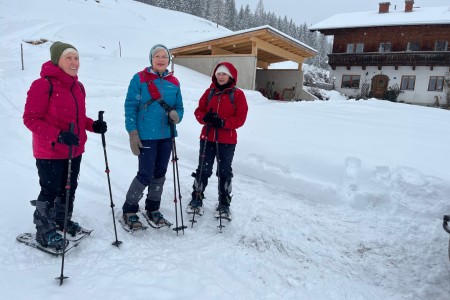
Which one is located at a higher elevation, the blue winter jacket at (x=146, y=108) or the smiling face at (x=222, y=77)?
the smiling face at (x=222, y=77)

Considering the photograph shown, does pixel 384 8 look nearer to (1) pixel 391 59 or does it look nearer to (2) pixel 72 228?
(1) pixel 391 59

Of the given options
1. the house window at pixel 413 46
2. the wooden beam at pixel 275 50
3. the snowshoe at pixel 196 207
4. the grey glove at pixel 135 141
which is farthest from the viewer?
the house window at pixel 413 46

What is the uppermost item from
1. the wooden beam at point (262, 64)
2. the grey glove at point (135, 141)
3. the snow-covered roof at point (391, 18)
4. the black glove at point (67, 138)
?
the snow-covered roof at point (391, 18)

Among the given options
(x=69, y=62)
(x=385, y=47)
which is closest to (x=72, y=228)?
(x=69, y=62)

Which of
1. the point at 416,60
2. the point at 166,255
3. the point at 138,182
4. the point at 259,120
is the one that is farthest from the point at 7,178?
the point at 416,60

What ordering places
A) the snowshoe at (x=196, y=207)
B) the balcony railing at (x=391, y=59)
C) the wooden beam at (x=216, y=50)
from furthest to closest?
the balcony railing at (x=391, y=59) < the wooden beam at (x=216, y=50) < the snowshoe at (x=196, y=207)

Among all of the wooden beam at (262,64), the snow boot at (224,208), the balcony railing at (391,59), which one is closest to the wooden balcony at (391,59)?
the balcony railing at (391,59)

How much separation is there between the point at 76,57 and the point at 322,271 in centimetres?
346

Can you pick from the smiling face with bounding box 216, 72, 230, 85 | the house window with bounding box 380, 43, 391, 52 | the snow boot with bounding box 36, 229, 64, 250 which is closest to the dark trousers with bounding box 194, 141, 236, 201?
the smiling face with bounding box 216, 72, 230, 85

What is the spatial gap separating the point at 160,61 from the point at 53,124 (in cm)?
140

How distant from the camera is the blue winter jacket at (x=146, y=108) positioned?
3801 millimetres

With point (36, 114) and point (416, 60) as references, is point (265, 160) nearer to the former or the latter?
point (36, 114)

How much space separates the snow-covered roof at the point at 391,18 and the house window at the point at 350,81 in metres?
4.47

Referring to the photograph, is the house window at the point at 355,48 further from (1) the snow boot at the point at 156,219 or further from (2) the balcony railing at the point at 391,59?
(1) the snow boot at the point at 156,219
